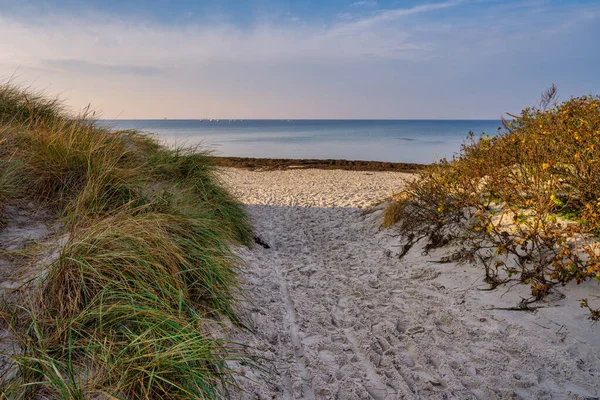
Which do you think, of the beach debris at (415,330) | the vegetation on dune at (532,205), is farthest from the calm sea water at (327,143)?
the beach debris at (415,330)

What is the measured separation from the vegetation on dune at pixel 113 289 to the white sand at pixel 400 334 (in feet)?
1.82

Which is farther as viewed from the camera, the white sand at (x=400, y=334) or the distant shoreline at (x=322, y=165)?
the distant shoreline at (x=322, y=165)

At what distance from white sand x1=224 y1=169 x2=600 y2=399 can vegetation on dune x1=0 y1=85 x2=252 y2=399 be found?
0.56 m

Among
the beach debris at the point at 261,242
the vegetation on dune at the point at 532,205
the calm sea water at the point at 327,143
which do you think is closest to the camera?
the vegetation on dune at the point at 532,205

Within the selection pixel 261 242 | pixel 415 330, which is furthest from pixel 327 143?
pixel 415 330

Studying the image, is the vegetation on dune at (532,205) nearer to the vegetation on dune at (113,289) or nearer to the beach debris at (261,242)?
the beach debris at (261,242)

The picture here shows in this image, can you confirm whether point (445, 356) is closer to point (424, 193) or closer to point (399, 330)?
point (399, 330)

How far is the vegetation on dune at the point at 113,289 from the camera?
1984 mm

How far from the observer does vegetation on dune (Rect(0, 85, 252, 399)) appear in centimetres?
198

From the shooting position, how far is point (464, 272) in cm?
480

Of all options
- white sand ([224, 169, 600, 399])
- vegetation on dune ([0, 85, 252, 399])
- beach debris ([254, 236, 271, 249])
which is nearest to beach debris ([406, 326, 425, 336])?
white sand ([224, 169, 600, 399])

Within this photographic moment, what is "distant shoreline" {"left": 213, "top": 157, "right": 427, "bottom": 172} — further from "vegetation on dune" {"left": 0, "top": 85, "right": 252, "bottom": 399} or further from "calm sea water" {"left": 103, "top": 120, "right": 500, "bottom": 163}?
"vegetation on dune" {"left": 0, "top": 85, "right": 252, "bottom": 399}

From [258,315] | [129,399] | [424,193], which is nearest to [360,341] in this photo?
[258,315]

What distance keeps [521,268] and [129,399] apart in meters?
4.24
